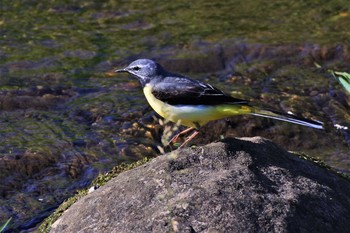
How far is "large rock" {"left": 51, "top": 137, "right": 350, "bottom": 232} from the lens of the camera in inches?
204

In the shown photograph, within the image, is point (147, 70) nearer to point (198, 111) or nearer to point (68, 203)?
point (198, 111)

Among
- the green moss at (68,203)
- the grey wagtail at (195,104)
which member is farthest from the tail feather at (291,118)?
the green moss at (68,203)

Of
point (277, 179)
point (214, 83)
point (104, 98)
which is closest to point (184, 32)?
point (214, 83)

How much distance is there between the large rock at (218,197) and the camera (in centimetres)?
518

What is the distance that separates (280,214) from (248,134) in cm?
463

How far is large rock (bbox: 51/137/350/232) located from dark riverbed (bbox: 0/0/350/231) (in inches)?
90.8

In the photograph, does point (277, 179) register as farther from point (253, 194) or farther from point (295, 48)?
point (295, 48)

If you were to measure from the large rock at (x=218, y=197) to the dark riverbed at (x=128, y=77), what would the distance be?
2.31m

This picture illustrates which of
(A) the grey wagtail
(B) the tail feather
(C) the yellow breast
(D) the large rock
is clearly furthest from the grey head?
(D) the large rock

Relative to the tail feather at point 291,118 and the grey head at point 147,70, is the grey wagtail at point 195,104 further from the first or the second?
the grey head at point 147,70

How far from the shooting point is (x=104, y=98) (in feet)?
34.7

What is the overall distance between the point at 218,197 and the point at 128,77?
627cm

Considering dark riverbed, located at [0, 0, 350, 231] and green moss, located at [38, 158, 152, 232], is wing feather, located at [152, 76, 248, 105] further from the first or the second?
dark riverbed, located at [0, 0, 350, 231]

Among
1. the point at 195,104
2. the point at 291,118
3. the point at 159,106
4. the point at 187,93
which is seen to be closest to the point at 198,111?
the point at 195,104
